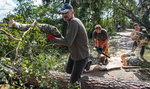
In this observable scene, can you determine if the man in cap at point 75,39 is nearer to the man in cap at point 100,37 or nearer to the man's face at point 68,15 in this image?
the man's face at point 68,15

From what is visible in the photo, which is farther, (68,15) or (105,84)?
(105,84)

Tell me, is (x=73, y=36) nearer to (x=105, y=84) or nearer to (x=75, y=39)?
(x=75, y=39)

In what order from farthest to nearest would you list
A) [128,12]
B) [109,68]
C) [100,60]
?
[128,12] < [100,60] < [109,68]

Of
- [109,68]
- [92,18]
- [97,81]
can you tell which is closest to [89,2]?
[92,18]

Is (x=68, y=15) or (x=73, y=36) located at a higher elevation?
(x=68, y=15)

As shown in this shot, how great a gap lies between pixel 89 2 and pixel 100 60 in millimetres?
6132

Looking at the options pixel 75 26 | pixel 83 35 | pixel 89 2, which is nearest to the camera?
pixel 75 26

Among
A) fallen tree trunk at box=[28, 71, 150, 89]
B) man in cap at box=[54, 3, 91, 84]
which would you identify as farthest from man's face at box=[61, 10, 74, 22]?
fallen tree trunk at box=[28, 71, 150, 89]

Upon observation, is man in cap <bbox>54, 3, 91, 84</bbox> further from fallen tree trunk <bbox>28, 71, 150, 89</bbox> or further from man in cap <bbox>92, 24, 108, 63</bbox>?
man in cap <bbox>92, 24, 108, 63</bbox>

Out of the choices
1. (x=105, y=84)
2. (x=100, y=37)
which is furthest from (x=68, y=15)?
(x=100, y=37)

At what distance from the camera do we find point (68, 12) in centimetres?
298

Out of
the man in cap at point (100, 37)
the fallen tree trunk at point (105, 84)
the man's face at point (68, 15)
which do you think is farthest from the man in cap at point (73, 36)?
the man in cap at point (100, 37)

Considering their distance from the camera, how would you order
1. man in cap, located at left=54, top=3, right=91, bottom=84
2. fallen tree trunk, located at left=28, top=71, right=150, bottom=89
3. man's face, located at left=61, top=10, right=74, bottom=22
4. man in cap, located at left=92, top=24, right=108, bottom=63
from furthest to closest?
1. man in cap, located at left=92, top=24, right=108, bottom=63
2. fallen tree trunk, located at left=28, top=71, right=150, bottom=89
3. man's face, located at left=61, top=10, right=74, bottom=22
4. man in cap, located at left=54, top=3, right=91, bottom=84

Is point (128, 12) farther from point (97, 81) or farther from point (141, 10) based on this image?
point (97, 81)
